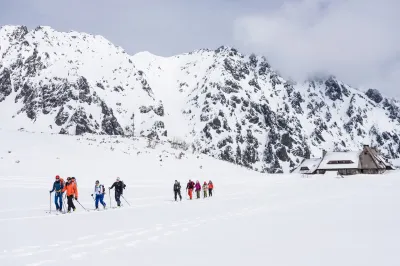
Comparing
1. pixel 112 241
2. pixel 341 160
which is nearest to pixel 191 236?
pixel 112 241

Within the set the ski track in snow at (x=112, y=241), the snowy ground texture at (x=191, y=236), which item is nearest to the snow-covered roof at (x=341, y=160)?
the snowy ground texture at (x=191, y=236)

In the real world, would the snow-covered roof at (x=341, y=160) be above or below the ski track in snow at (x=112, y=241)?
above

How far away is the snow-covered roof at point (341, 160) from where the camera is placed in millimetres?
84581

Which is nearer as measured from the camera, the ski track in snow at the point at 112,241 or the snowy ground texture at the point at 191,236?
the snowy ground texture at the point at 191,236

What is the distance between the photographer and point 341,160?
86500 millimetres

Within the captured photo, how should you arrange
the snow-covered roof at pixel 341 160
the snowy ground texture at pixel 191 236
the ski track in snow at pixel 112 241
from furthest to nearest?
the snow-covered roof at pixel 341 160, the ski track in snow at pixel 112 241, the snowy ground texture at pixel 191 236

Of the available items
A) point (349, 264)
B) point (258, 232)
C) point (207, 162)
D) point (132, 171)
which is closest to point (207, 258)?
point (349, 264)

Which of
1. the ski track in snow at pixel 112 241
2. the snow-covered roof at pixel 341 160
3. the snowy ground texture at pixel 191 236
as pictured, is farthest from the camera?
the snow-covered roof at pixel 341 160

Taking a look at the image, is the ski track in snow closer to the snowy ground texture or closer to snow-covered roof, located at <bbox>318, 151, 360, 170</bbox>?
the snowy ground texture

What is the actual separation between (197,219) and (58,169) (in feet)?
81.9

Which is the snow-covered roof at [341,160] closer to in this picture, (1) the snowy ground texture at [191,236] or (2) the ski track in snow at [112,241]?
(1) the snowy ground texture at [191,236]

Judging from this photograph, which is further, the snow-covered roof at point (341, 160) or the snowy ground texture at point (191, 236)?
the snow-covered roof at point (341, 160)

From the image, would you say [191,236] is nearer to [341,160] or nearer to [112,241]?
[112,241]

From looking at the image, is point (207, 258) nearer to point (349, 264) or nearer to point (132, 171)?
point (349, 264)
